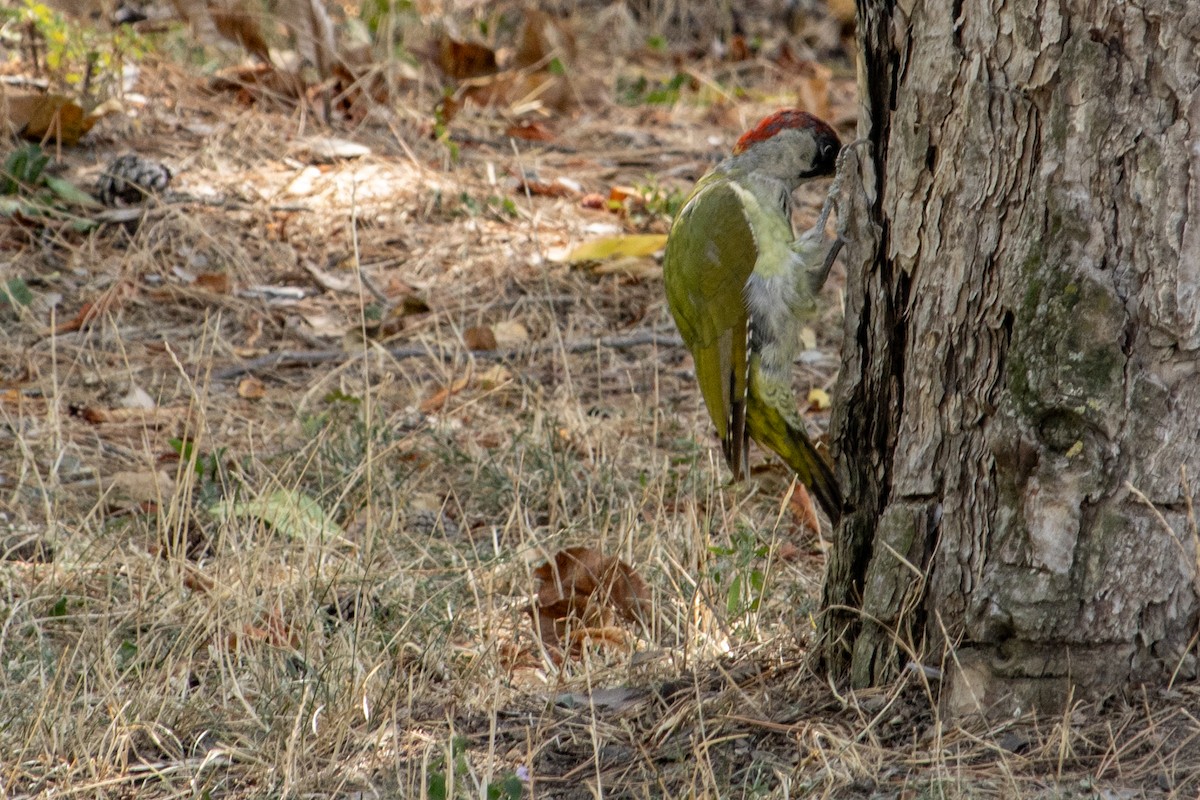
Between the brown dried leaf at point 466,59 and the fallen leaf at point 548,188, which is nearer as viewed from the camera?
the fallen leaf at point 548,188

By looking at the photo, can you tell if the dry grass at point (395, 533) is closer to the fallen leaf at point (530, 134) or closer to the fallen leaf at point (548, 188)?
the fallen leaf at point (548, 188)

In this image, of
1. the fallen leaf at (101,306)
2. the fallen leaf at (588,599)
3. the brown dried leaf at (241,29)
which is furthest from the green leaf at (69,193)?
the fallen leaf at (588,599)

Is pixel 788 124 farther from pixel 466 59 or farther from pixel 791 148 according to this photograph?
pixel 466 59

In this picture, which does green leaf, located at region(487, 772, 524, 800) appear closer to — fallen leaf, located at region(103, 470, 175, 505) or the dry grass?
the dry grass

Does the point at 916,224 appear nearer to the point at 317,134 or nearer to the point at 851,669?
the point at 851,669

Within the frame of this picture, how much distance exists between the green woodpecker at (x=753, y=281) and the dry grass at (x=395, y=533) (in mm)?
298

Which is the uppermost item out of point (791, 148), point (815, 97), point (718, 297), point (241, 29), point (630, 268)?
point (791, 148)

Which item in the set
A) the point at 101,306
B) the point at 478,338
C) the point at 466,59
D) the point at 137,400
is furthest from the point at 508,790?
the point at 466,59

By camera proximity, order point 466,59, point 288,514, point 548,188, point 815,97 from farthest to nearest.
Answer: point 466,59 → point 815,97 → point 548,188 → point 288,514

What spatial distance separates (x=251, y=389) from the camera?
15.9ft

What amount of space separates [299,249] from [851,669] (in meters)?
3.83

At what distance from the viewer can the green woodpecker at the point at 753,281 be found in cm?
360

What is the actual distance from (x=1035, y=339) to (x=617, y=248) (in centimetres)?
347

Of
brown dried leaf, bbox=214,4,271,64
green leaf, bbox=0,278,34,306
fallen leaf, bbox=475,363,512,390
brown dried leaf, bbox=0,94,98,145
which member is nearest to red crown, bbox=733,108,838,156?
fallen leaf, bbox=475,363,512,390
